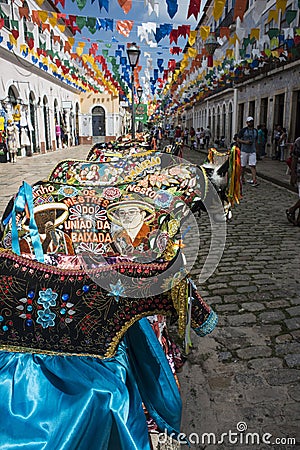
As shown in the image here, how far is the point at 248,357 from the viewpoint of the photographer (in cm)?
278

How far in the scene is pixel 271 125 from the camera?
18016 mm

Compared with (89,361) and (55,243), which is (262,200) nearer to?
(55,243)

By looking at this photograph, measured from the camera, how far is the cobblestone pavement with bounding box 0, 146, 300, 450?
7.05ft

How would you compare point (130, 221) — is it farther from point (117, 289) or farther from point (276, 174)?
point (276, 174)

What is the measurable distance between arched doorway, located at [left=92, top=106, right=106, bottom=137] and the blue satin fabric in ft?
116

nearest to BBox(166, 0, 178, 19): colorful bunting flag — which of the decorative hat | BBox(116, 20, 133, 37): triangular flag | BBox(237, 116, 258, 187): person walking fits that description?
BBox(116, 20, 133, 37): triangular flag

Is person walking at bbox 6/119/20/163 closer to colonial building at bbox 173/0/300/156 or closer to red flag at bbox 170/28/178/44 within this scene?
colonial building at bbox 173/0/300/156

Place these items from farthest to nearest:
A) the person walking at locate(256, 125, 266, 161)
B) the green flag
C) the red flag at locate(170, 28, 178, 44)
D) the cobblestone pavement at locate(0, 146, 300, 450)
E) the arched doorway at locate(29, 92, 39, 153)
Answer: the green flag < the arched doorway at locate(29, 92, 39, 153) < the person walking at locate(256, 125, 266, 161) < the red flag at locate(170, 28, 178, 44) < the cobblestone pavement at locate(0, 146, 300, 450)

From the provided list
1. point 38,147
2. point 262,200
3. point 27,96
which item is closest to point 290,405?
point 262,200

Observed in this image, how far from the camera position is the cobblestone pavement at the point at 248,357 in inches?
84.6

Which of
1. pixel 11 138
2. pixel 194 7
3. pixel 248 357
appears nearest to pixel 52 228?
pixel 248 357

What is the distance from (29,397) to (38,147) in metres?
21.0

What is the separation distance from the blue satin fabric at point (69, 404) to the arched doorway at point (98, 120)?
116 feet

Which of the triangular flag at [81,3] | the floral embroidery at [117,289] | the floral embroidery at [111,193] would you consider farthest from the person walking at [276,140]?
the floral embroidery at [117,289]
